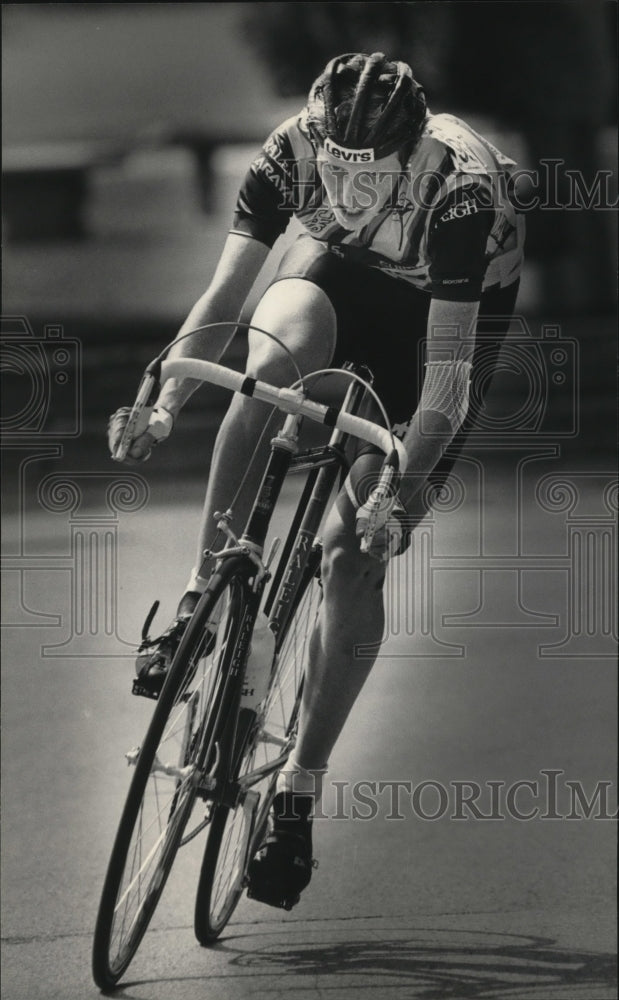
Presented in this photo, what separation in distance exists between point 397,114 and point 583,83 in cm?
138

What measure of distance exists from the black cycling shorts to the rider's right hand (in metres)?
0.44

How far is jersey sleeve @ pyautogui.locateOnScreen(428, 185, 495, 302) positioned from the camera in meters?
2.88

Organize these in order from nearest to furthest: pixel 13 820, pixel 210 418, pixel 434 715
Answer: pixel 210 418 → pixel 13 820 → pixel 434 715

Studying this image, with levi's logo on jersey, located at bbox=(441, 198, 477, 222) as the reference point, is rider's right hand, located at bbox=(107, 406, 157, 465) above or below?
below

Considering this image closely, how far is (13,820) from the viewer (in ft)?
14.1

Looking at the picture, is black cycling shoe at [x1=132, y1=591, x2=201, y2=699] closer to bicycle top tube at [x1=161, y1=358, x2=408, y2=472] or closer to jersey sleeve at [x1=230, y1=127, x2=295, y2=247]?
bicycle top tube at [x1=161, y1=358, x2=408, y2=472]

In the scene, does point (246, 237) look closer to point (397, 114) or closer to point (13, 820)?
point (397, 114)

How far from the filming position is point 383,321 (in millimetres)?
3018

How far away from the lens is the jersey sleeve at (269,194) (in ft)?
9.84

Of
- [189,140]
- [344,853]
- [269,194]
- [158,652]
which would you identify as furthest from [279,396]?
[344,853]

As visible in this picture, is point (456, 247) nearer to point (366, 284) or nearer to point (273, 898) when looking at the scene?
point (366, 284)

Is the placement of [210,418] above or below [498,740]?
above

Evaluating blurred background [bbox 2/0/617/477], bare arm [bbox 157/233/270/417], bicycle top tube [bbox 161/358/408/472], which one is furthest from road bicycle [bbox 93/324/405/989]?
blurred background [bbox 2/0/617/477]

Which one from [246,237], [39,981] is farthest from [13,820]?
[246,237]
